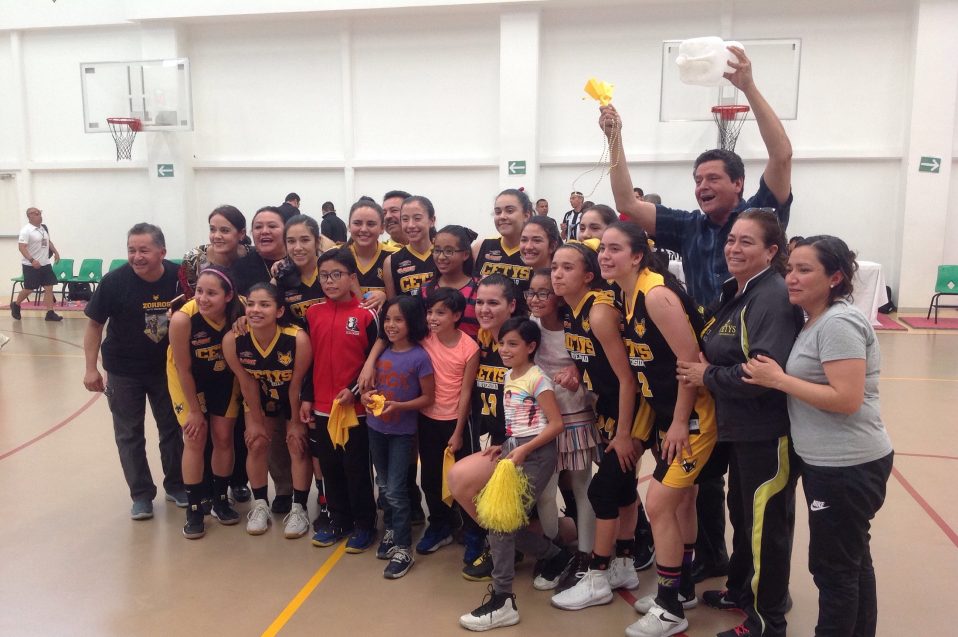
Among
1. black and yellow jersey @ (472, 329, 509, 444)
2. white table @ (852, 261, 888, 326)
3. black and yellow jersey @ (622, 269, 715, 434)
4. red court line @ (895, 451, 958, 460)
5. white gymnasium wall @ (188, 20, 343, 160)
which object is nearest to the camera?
black and yellow jersey @ (622, 269, 715, 434)

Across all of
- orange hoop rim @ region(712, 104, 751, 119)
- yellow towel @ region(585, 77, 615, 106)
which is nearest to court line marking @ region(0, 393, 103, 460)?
yellow towel @ region(585, 77, 615, 106)

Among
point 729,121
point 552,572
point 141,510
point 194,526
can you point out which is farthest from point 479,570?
point 729,121

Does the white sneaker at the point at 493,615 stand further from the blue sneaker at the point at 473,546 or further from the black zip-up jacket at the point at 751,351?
the black zip-up jacket at the point at 751,351

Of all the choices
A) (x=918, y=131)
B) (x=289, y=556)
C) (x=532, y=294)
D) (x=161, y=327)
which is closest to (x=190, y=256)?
(x=161, y=327)

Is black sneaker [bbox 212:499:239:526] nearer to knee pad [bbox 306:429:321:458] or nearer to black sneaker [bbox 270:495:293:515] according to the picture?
black sneaker [bbox 270:495:293:515]

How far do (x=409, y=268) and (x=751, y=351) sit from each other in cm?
221

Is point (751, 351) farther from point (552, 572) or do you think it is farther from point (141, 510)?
point (141, 510)

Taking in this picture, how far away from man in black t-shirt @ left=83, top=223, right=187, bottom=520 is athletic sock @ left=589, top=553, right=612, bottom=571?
267cm

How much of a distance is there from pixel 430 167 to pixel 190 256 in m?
8.96

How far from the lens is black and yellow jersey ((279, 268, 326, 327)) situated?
4.06 meters

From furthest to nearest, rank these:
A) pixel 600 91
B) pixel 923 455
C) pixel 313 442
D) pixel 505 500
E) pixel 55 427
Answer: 1. pixel 55 427
2. pixel 923 455
3. pixel 313 442
4. pixel 600 91
5. pixel 505 500

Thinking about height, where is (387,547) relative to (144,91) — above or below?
below

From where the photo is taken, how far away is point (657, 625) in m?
3.01

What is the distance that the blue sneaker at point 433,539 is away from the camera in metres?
3.85
